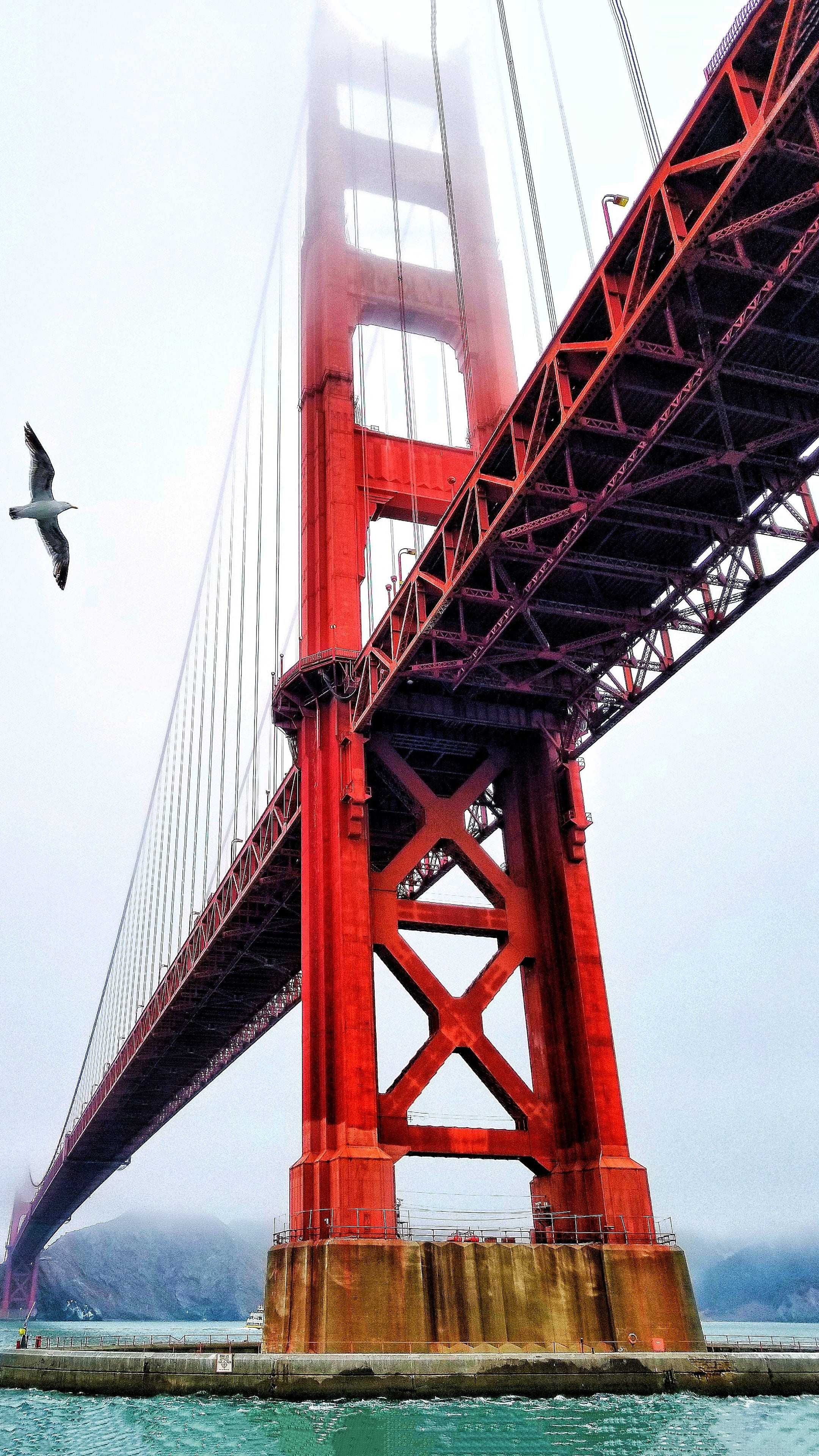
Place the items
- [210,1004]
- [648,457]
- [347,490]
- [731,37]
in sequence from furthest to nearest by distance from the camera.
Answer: [210,1004] → [347,490] → [648,457] → [731,37]

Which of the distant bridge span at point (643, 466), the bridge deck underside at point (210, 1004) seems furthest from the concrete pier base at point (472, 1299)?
the bridge deck underside at point (210, 1004)

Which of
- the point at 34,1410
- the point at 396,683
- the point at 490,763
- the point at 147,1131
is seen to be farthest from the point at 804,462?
the point at 147,1131

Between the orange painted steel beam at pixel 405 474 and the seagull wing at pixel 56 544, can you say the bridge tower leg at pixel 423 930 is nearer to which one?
the orange painted steel beam at pixel 405 474

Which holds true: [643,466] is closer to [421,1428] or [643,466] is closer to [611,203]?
[611,203]

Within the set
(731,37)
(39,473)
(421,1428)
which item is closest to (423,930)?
(421,1428)

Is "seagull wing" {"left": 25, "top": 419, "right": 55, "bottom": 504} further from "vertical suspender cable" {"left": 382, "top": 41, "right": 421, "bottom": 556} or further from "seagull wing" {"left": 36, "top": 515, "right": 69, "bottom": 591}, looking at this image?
"vertical suspender cable" {"left": 382, "top": 41, "right": 421, "bottom": 556}

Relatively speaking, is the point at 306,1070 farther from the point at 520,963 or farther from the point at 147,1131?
the point at 147,1131
